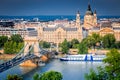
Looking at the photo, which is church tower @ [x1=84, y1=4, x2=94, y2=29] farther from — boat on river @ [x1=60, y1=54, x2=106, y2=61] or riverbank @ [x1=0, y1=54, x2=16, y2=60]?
Answer: riverbank @ [x1=0, y1=54, x2=16, y2=60]

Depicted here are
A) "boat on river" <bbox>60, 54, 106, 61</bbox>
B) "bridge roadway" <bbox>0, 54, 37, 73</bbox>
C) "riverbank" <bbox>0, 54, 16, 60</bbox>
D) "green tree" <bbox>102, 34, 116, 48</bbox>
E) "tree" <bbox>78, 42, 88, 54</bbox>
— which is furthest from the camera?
"green tree" <bbox>102, 34, 116, 48</bbox>

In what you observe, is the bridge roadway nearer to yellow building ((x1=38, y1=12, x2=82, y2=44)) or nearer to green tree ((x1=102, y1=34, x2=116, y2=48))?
green tree ((x1=102, y1=34, x2=116, y2=48))

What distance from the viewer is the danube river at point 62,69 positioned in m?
12.9

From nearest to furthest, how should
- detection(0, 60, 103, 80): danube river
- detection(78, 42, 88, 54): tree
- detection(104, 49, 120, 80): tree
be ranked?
detection(104, 49, 120, 80): tree, detection(0, 60, 103, 80): danube river, detection(78, 42, 88, 54): tree

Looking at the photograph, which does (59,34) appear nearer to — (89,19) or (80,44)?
(89,19)

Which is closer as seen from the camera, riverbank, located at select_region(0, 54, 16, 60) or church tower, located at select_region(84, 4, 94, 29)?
riverbank, located at select_region(0, 54, 16, 60)

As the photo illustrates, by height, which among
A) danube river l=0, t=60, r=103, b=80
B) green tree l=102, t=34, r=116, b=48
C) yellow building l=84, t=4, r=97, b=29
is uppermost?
yellow building l=84, t=4, r=97, b=29

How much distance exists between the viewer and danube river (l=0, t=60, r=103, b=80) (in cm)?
1295

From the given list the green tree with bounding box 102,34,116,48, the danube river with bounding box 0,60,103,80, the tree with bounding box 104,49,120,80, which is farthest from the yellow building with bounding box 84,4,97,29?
the tree with bounding box 104,49,120,80

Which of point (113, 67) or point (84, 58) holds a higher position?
point (113, 67)

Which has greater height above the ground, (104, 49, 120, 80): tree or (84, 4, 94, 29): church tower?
(84, 4, 94, 29): church tower

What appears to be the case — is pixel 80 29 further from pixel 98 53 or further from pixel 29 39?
pixel 29 39

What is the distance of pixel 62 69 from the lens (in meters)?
14.8

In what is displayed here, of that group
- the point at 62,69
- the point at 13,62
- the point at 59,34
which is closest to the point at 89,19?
the point at 59,34
